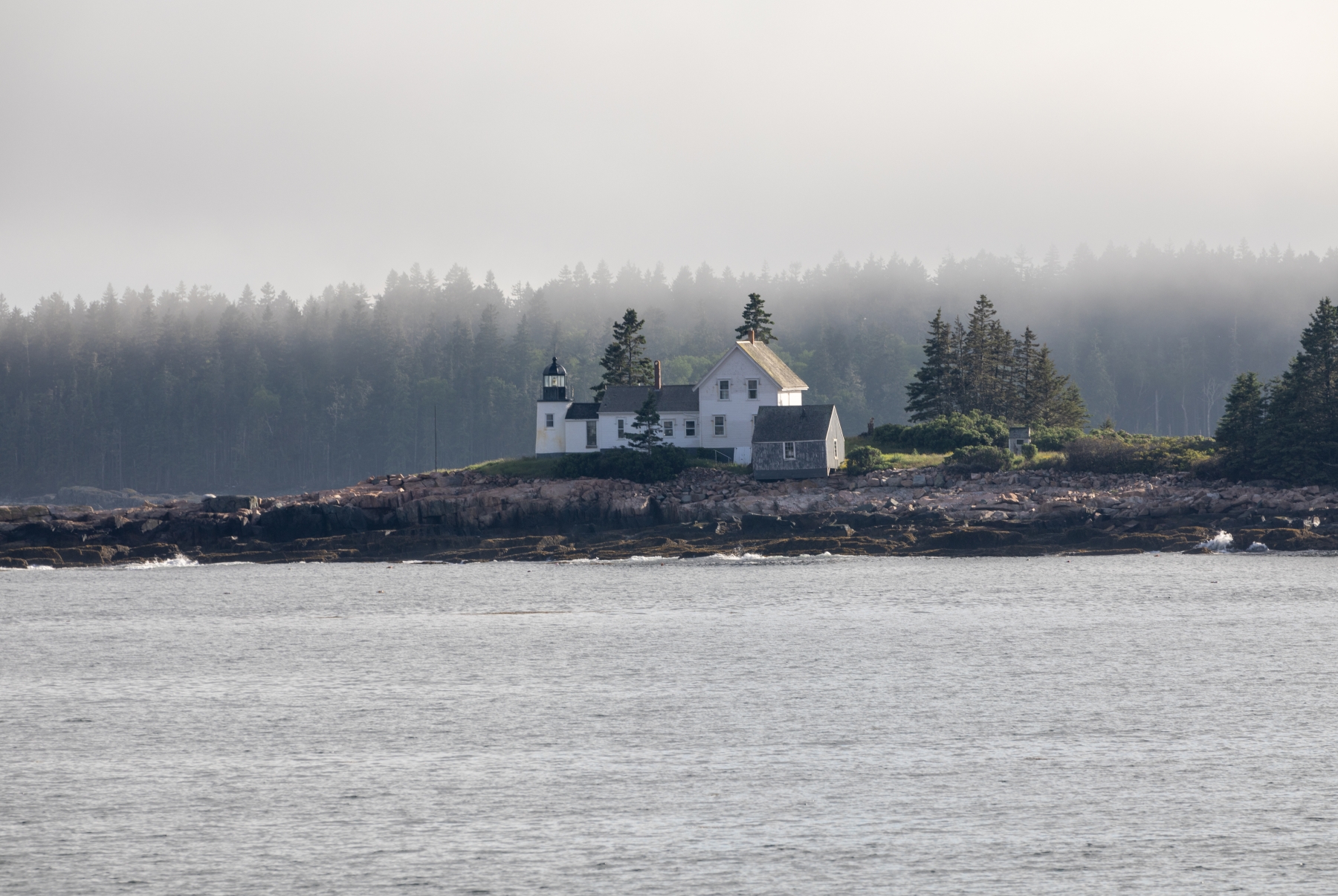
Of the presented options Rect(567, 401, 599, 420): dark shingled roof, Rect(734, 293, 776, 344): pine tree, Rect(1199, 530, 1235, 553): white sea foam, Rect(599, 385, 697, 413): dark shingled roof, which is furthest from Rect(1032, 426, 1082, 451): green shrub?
Rect(567, 401, 599, 420): dark shingled roof

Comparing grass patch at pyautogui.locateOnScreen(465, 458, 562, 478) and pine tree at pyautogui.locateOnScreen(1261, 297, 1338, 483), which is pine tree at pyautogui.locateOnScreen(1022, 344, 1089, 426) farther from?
grass patch at pyautogui.locateOnScreen(465, 458, 562, 478)

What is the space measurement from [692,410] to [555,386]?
8.63 meters

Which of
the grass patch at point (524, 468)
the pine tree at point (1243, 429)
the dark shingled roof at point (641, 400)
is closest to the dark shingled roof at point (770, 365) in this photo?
the dark shingled roof at point (641, 400)

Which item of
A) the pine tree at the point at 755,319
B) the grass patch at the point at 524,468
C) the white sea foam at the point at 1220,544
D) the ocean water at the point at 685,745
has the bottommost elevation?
the ocean water at the point at 685,745

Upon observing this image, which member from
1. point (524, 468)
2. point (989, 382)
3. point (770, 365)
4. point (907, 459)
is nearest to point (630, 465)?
point (524, 468)

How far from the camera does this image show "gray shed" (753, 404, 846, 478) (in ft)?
225

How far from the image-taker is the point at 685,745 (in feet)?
72.8

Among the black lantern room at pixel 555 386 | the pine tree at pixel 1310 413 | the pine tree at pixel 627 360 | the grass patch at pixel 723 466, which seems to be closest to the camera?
the pine tree at pixel 1310 413

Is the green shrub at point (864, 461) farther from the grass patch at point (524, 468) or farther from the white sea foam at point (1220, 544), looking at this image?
the white sea foam at point (1220, 544)

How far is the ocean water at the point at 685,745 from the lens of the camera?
15.7m

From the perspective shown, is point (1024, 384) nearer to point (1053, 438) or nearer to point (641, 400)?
point (1053, 438)

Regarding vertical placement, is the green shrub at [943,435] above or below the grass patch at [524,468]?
above

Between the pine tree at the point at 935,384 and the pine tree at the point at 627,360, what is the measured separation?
58.7 feet

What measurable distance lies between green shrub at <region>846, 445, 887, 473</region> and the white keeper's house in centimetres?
599
